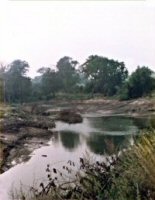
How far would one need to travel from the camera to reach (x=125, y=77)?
1470cm

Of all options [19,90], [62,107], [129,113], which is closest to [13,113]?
[19,90]

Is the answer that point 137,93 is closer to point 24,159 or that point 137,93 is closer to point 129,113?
point 129,113

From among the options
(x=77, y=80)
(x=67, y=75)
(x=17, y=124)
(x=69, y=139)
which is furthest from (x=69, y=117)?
(x=69, y=139)

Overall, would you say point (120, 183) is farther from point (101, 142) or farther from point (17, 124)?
point (17, 124)

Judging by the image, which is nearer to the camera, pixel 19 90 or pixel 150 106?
pixel 19 90

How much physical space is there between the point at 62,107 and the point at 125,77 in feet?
7.66

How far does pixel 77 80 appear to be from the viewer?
13.4 m

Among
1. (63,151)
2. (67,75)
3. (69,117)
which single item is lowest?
(63,151)

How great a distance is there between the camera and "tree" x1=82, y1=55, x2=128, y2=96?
1265 cm

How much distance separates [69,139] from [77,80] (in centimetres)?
414

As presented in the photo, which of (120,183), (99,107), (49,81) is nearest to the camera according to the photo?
(120,183)

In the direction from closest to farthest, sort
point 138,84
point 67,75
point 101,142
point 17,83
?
Result: point 101,142 → point 17,83 → point 67,75 → point 138,84

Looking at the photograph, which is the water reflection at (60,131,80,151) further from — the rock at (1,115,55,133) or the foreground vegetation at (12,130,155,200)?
the foreground vegetation at (12,130,155,200)

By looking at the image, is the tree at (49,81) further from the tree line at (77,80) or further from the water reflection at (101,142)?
the water reflection at (101,142)
